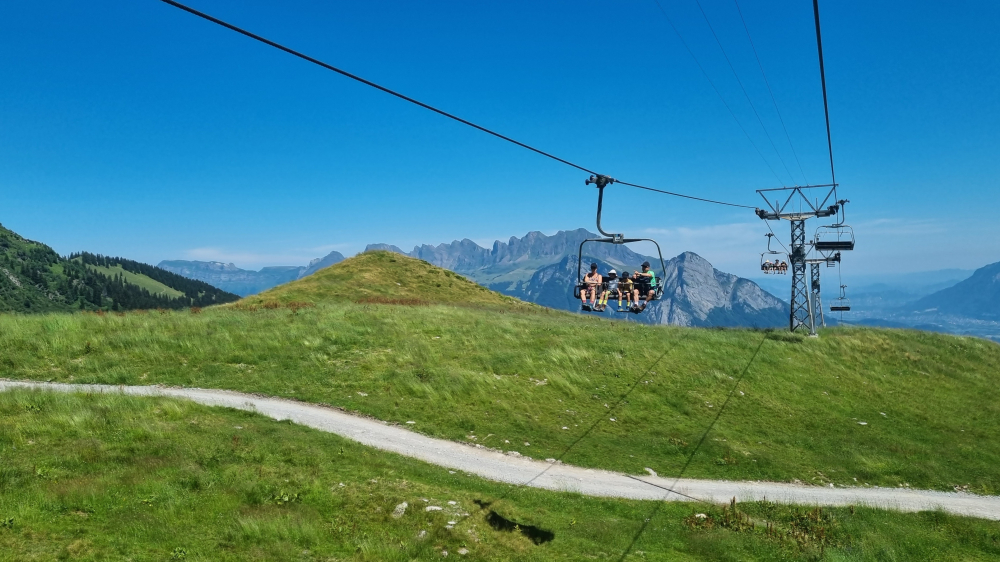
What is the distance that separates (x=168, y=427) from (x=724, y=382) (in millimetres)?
36787

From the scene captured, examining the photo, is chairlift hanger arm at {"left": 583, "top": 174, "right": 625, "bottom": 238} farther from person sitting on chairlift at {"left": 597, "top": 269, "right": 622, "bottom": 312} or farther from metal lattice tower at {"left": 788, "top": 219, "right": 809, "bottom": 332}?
metal lattice tower at {"left": 788, "top": 219, "right": 809, "bottom": 332}

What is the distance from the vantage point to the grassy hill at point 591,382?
28.9m

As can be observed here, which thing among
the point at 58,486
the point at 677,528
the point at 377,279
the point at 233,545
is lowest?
the point at 677,528

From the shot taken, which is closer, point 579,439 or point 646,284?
point 646,284

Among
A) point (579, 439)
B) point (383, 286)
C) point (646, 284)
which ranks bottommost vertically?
point (579, 439)

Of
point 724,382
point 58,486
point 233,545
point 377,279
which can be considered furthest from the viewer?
point 377,279

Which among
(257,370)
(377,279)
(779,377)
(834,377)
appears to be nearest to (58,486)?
(257,370)

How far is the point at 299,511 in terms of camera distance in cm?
1580

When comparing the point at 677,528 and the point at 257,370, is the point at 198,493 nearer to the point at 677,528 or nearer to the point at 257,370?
the point at 677,528

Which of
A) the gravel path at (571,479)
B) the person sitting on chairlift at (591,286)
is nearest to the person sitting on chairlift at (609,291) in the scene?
the person sitting on chairlift at (591,286)

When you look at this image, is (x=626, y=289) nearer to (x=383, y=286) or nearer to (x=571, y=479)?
(x=571, y=479)

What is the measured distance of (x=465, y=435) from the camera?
27812mm

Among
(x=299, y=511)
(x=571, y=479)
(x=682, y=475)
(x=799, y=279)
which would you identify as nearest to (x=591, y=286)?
(x=571, y=479)

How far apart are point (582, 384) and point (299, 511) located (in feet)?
78.3
